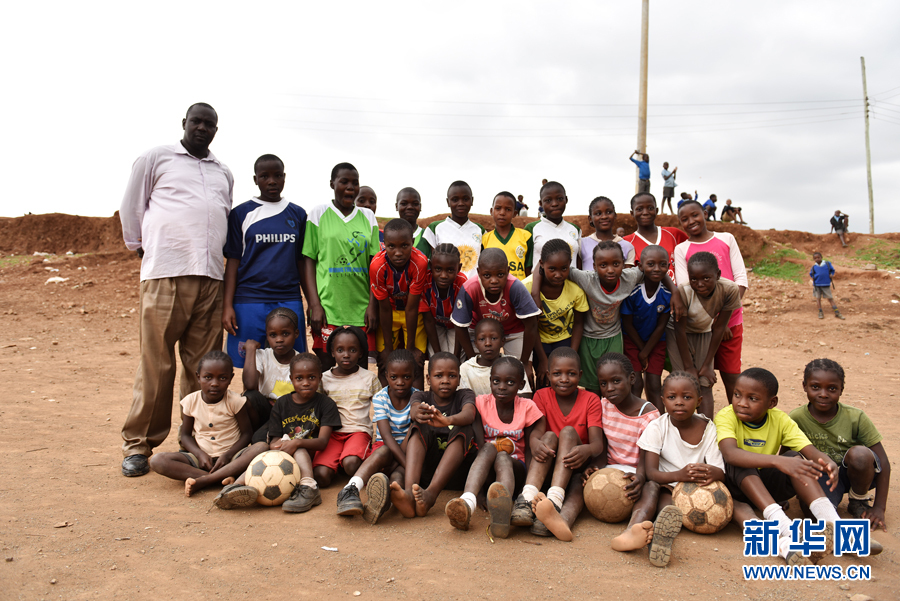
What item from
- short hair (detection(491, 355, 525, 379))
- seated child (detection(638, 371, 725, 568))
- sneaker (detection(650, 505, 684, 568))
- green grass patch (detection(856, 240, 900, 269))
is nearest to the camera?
sneaker (detection(650, 505, 684, 568))

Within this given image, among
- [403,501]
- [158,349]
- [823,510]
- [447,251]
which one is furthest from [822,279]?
[158,349]

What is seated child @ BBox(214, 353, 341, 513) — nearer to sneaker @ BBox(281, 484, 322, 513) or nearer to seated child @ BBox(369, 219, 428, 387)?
sneaker @ BBox(281, 484, 322, 513)

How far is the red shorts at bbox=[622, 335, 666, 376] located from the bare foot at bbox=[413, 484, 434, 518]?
2.20 metres

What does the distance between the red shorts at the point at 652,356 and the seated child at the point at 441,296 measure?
145cm

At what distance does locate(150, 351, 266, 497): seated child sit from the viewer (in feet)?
12.7

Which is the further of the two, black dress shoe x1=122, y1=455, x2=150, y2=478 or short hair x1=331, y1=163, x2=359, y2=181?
short hair x1=331, y1=163, x2=359, y2=181

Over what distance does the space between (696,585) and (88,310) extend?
14945 millimetres

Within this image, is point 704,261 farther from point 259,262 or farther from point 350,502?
point 259,262

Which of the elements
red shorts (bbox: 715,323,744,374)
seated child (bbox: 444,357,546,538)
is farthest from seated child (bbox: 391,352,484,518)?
red shorts (bbox: 715,323,744,374)

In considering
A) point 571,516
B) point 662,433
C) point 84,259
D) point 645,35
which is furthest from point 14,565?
point 84,259

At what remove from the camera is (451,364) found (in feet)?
12.4

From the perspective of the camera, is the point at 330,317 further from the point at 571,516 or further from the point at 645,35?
the point at 645,35

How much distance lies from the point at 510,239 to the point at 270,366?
7.24ft

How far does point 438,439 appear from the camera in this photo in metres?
3.85
